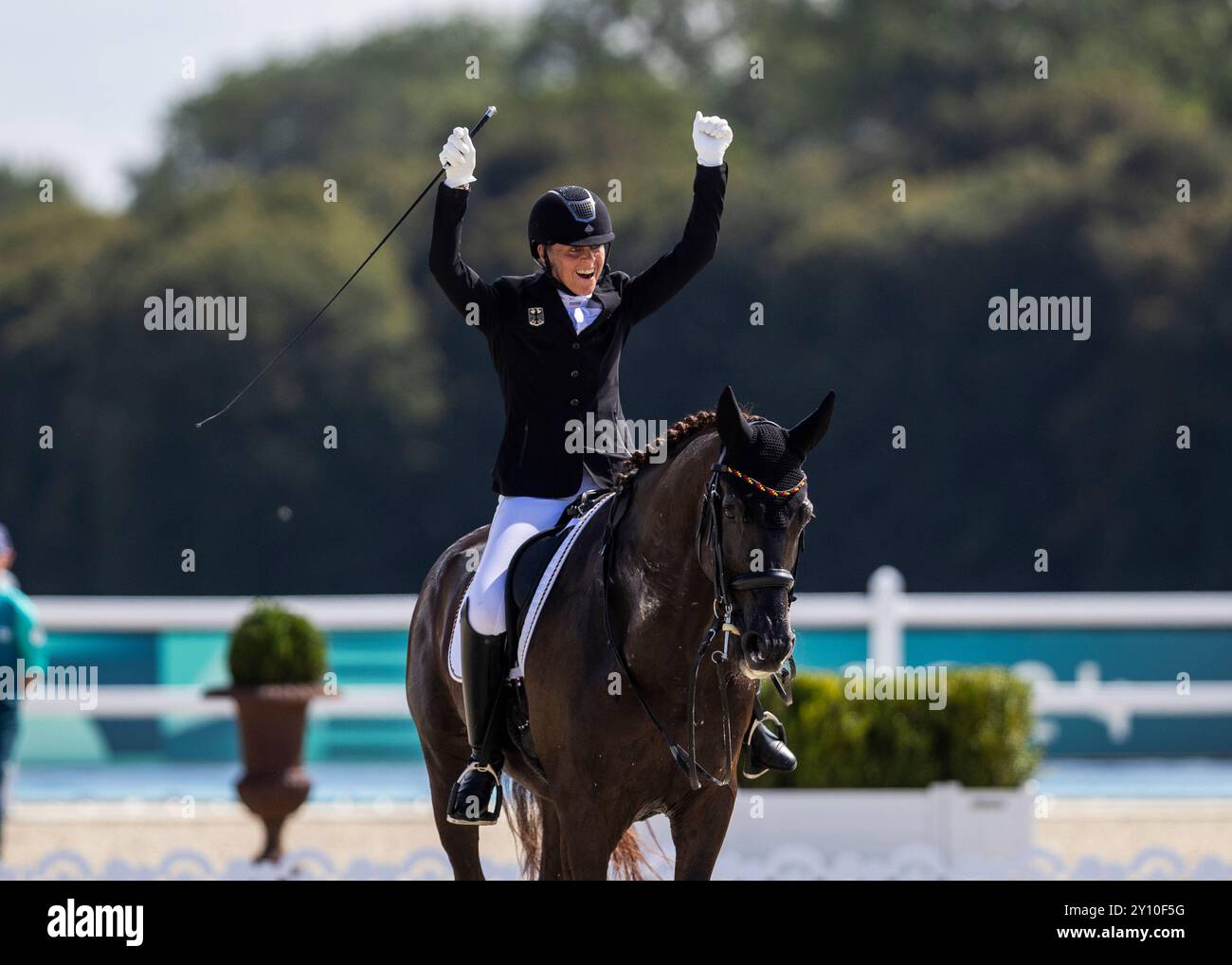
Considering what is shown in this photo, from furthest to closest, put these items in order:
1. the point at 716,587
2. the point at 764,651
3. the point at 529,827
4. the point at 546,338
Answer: the point at 529,827 < the point at 546,338 < the point at 716,587 < the point at 764,651

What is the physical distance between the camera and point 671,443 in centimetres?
565

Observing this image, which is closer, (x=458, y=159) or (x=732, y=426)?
(x=732, y=426)

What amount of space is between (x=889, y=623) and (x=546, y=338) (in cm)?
716

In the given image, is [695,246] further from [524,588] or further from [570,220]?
[524,588]

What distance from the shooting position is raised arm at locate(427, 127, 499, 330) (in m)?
6.00

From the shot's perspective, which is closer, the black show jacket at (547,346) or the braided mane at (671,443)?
the braided mane at (671,443)

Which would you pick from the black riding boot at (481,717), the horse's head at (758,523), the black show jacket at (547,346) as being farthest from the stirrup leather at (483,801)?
the horse's head at (758,523)

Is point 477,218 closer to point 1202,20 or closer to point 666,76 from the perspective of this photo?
point 666,76

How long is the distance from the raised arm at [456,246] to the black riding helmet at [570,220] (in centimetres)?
21

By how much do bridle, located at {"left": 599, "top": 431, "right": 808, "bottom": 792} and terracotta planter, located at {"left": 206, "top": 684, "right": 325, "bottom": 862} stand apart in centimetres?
537

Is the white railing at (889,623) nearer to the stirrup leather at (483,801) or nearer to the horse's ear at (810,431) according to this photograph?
the stirrup leather at (483,801)

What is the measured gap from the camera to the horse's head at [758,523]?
4941 millimetres

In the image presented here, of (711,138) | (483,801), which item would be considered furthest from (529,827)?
(711,138)

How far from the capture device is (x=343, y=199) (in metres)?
37.9
